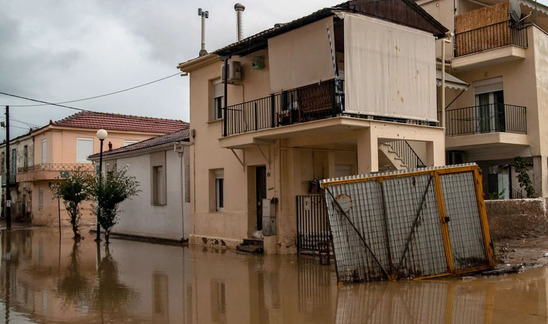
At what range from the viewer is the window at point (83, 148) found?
108 ft

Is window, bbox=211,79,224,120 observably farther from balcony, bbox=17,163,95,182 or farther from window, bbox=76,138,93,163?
window, bbox=76,138,93,163

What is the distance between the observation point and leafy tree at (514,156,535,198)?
55.6 feet

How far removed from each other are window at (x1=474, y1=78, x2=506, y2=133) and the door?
25.2ft

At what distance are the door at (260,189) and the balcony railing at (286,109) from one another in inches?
58.8

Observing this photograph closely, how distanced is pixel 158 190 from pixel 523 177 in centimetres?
1344

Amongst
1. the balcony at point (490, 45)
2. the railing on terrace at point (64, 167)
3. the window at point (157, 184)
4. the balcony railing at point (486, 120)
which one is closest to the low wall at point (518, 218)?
the balcony railing at point (486, 120)

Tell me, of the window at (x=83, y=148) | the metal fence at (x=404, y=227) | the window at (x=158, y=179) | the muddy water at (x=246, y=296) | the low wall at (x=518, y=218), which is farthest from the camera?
the window at (x=83, y=148)

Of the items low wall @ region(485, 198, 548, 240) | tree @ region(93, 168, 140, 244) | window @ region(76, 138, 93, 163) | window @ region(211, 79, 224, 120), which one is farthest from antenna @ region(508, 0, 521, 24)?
window @ region(76, 138, 93, 163)

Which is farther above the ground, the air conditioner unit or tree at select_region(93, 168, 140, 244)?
the air conditioner unit

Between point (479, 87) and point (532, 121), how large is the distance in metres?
2.28

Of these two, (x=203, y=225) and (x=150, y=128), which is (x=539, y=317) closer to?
(x=203, y=225)

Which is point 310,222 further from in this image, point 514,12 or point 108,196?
point 514,12

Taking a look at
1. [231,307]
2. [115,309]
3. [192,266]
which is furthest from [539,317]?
[192,266]

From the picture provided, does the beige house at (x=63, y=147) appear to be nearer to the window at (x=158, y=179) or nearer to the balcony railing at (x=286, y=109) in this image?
the window at (x=158, y=179)
